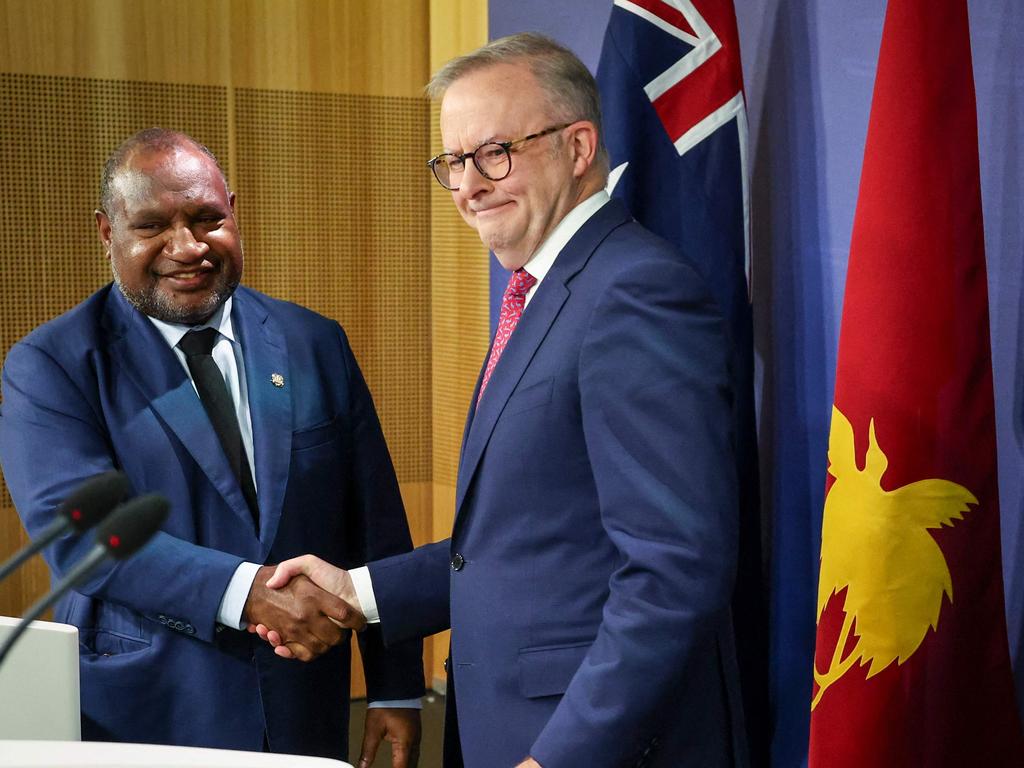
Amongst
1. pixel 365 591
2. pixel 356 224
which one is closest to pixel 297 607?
pixel 365 591

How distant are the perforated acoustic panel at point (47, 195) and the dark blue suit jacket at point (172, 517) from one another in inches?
84.6

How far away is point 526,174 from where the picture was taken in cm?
181

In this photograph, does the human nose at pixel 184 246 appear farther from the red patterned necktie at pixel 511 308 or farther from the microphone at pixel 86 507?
the microphone at pixel 86 507

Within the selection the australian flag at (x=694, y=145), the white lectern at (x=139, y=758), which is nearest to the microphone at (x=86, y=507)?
the white lectern at (x=139, y=758)

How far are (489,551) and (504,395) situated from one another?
226mm

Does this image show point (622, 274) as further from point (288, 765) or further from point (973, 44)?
point (973, 44)

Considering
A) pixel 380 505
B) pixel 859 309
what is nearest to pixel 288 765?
pixel 380 505

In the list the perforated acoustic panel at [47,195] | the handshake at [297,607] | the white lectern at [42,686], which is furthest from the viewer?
the perforated acoustic panel at [47,195]

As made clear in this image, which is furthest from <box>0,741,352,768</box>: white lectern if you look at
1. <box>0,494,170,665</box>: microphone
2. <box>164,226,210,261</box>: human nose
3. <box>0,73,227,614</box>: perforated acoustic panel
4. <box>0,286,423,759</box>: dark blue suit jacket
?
<box>0,73,227,614</box>: perforated acoustic panel

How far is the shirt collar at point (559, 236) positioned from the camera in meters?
1.82

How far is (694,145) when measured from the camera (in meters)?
2.90

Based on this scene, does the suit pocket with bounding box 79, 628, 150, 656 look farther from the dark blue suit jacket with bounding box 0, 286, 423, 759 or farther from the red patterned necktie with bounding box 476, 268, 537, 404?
the red patterned necktie with bounding box 476, 268, 537, 404

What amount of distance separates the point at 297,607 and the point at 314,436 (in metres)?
0.35

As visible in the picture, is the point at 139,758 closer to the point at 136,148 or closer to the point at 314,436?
the point at 314,436
